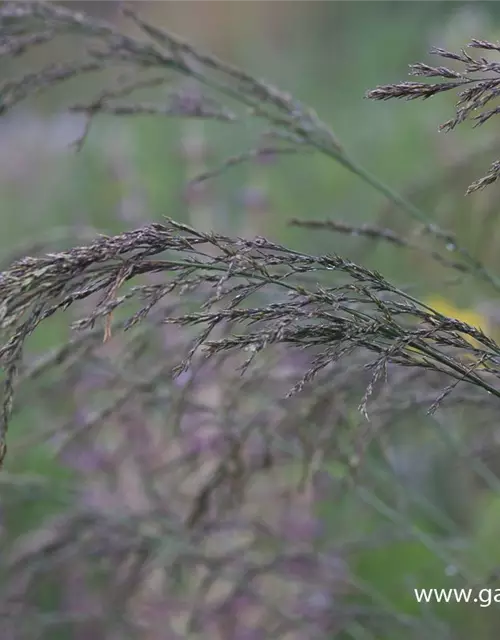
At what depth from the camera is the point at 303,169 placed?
3.63 meters

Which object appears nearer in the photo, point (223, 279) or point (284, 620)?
point (223, 279)

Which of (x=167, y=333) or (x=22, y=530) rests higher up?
(x=167, y=333)

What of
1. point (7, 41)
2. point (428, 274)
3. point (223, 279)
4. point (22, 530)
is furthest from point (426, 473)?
point (223, 279)

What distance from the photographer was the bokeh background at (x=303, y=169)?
1719 mm

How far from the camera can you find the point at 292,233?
3082 millimetres

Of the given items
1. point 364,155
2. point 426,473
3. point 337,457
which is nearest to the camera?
point 337,457

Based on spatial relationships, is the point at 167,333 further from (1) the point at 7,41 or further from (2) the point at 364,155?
(2) the point at 364,155

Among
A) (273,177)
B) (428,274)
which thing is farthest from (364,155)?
A: (428,274)

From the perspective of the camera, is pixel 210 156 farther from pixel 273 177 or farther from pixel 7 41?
pixel 7 41

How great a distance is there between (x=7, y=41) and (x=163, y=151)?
2660 millimetres

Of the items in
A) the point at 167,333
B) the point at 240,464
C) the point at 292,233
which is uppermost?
the point at 292,233

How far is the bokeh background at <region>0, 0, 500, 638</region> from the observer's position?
1.72m

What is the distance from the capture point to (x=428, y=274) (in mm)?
2518

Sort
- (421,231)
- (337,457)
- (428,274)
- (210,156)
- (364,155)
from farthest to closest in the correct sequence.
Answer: (364,155), (210,156), (428,274), (337,457), (421,231)
